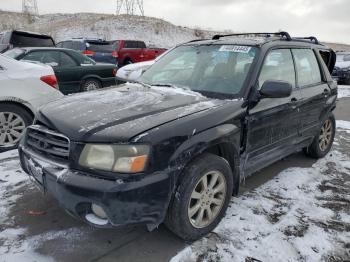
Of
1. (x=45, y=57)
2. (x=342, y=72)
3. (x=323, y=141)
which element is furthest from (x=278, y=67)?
(x=342, y=72)

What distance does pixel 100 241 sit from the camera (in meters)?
3.07

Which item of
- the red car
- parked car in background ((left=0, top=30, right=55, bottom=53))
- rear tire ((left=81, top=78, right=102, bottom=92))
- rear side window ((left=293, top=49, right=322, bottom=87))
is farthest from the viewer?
the red car

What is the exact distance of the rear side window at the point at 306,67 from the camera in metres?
4.38

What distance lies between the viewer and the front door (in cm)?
360

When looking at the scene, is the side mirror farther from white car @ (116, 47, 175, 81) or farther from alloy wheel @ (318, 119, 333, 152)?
alloy wheel @ (318, 119, 333, 152)

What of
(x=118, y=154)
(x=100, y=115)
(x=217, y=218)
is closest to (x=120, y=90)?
(x=100, y=115)

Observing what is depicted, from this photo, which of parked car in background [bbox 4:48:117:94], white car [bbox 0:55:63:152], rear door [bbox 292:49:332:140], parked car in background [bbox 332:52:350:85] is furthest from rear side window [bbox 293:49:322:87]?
parked car in background [bbox 332:52:350:85]

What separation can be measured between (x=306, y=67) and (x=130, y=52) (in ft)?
49.8

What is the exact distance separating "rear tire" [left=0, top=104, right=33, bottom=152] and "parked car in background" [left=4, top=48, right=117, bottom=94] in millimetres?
3486

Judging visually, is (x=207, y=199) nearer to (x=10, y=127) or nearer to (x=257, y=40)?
(x=257, y=40)

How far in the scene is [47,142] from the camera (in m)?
2.92

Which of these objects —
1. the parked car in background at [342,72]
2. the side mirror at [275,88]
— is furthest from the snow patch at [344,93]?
the side mirror at [275,88]

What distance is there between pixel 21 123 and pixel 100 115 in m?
2.84

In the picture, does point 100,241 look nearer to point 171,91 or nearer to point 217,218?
point 217,218
